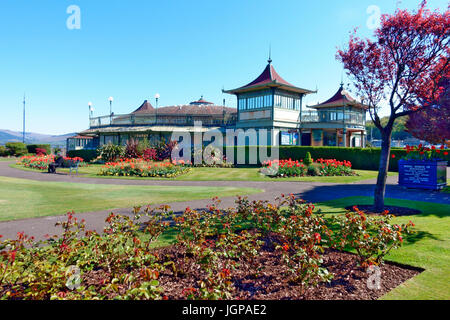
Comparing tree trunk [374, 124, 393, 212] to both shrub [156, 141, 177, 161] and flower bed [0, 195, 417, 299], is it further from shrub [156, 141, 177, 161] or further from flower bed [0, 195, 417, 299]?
shrub [156, 141, 177, 161]

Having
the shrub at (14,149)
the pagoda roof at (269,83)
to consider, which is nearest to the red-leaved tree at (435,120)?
the pagoda roof at (269,83)

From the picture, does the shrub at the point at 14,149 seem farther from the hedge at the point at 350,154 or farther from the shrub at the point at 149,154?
the hedge at the point at 350,154

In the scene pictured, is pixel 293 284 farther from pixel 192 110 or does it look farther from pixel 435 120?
pixel 192 110

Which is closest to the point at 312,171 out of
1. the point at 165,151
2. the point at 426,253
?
the point at 165,151

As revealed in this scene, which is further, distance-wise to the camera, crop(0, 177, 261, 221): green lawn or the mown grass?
crop(0, 177, 261, 221): green lawn

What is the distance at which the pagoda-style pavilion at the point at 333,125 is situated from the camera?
31.4m

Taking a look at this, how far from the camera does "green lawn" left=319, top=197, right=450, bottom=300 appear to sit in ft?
12.5

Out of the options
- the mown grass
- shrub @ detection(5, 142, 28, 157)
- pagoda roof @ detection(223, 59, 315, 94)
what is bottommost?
the mown grass

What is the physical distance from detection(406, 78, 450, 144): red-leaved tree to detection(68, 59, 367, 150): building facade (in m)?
17.8

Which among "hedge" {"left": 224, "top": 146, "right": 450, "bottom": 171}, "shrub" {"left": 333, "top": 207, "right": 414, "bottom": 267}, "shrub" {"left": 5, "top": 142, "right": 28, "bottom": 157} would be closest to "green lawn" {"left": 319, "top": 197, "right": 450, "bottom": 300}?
"shrub" {"left": 333, "top": 207, "right": 414, "bottom": 267}

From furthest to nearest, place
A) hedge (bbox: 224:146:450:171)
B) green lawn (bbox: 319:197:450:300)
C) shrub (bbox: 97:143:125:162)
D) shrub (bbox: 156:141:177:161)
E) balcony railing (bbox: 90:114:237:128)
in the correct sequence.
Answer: balcony railing (bbox: 90:114:237:128)
shrub (bbox: 97:143:125:162)
shrub (bbox: 156:141:177:161)
hedge (bbox: 224:146:450:171)
green lawn (bbox: 319:197:450:300)

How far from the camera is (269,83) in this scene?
3019cm

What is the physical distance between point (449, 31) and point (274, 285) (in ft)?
26.7

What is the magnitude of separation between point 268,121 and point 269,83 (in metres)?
3.88
